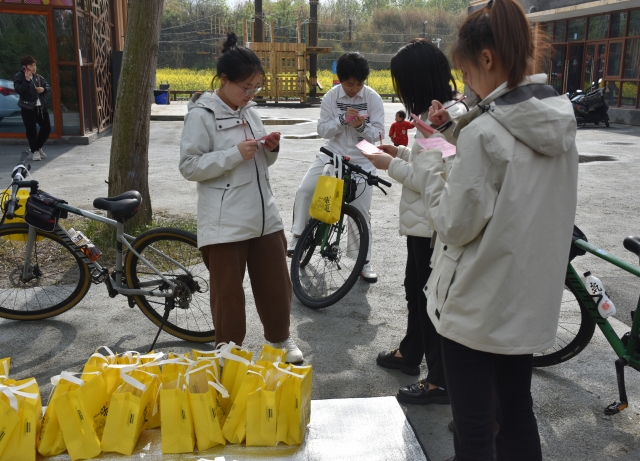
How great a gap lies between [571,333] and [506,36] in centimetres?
235

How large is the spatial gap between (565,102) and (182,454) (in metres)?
2.14

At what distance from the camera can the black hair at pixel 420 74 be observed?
3.31 m

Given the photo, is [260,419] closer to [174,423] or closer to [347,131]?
[174,423]

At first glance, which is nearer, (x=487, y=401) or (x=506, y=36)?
(x=506, y=36)

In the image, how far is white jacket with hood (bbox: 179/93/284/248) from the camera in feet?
11.6

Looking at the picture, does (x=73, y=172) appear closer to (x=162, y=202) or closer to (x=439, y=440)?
(x=162, y=202)

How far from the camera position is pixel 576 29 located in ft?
79.1

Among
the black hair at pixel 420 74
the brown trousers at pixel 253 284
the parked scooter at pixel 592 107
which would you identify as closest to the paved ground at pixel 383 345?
the brown trousers at pixel 253 284

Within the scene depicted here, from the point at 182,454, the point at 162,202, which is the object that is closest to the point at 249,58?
the point at 182,454

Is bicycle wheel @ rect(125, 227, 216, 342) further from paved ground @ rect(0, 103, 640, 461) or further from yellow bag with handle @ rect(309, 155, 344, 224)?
yellow bag with handle @ rect(309, 155, 344, 224)

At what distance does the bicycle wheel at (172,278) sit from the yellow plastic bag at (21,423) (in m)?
1.45

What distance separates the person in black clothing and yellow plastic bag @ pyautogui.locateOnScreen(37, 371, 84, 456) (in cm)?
1032

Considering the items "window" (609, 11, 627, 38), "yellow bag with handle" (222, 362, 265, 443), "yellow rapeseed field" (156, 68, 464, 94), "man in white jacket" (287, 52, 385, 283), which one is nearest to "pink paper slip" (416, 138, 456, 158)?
"yellow bag with handle" (222, 362, 265, 443)

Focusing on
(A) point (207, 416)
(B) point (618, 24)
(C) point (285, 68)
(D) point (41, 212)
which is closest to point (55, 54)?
(D) point (41, 212)
